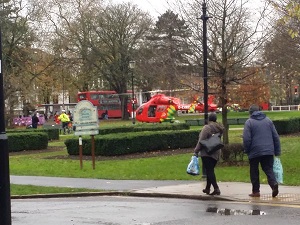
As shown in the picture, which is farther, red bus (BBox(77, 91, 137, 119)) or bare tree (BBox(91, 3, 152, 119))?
red bus (BBox(77, 91, 137, 119))

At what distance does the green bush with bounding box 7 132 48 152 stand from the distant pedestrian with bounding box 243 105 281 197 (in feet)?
75.6

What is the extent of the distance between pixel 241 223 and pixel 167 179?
26.8 feet

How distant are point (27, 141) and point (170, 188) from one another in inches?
812

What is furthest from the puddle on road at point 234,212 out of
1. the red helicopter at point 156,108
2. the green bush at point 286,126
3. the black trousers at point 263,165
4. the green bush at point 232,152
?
the red helicopter at point 156,108

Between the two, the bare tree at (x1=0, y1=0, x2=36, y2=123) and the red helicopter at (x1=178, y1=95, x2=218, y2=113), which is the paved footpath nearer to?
the red helicopter at (x1=178, y1=95, x2=218, y2=113)

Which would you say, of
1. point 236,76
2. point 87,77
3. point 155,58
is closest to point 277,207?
point 236,76

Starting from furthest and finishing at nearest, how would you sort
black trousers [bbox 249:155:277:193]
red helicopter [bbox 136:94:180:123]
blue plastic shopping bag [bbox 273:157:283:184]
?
red helicopter [bbox 136:94:180:123] < blue plastic shopping bag [bbox 273:157:283:184] < black trousers [bbox 249:155:277:193]

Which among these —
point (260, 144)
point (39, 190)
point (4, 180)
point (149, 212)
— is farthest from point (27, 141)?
point (4, 180)

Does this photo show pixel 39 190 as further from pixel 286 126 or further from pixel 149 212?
pixel 286 126

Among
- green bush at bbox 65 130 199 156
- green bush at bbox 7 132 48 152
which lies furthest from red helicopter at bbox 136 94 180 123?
green bush at bbox 65 130 199 156

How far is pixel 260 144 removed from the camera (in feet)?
41.8

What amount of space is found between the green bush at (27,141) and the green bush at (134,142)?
629 centimetres

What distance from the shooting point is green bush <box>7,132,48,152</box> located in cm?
3427

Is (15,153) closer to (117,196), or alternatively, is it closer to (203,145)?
(117,196)
